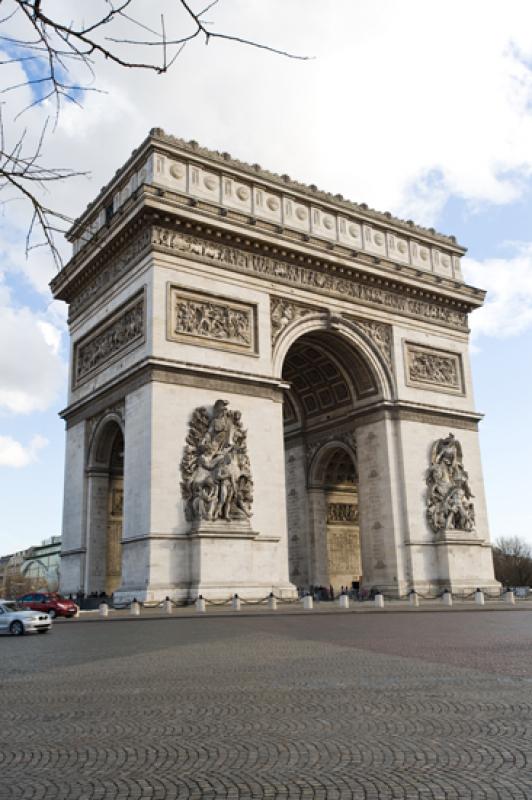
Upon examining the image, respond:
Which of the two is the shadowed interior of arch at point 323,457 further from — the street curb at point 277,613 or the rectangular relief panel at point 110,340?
the street curb at point 277,613

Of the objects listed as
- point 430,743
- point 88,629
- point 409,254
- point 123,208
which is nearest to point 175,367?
point 123,208

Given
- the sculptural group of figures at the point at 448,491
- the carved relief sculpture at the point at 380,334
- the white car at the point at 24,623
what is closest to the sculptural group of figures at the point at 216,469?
the white car at the point at 24,623

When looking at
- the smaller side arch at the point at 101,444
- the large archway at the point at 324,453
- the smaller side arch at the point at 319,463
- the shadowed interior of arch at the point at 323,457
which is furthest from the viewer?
the smaller side arch at the point at 319,463

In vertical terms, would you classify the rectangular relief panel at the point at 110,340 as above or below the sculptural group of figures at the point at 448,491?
above

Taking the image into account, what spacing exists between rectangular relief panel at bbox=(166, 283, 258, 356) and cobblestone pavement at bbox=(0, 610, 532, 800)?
50.6ft

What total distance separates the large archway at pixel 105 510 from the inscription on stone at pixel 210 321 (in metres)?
4.90

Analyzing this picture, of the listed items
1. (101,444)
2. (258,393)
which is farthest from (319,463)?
(101,444)

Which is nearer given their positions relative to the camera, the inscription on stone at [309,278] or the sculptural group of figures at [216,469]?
the sculptural group of figures at [216,469]

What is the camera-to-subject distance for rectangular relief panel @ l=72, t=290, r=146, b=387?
88.7 ft

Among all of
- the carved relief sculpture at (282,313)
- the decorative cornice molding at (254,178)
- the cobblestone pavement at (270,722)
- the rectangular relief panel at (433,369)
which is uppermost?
the decorative cornice molding at (254,178)

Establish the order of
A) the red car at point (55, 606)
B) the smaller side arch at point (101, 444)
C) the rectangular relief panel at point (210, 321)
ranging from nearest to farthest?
the red car at point (55, 606) < the rectangular relief panel at point (210, 321) < the smaller side arch at point (101, 444)

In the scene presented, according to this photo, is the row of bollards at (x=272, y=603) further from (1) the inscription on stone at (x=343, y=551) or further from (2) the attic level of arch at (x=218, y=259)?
(2) the attic level of arch at (x=218, y=259)

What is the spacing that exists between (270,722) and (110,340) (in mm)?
24390

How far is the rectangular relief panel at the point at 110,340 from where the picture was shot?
88.7ft
